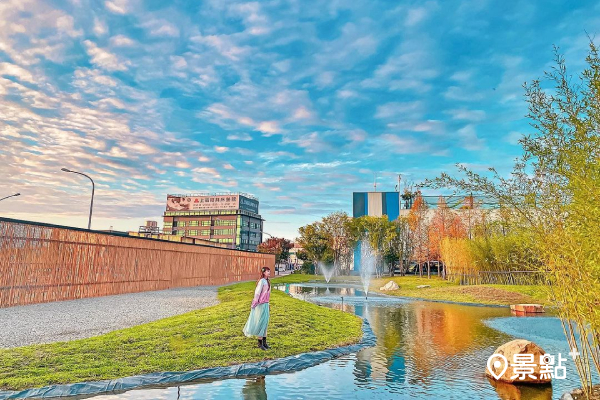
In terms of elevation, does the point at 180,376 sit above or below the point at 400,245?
below

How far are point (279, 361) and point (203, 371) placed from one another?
A: 1.34m

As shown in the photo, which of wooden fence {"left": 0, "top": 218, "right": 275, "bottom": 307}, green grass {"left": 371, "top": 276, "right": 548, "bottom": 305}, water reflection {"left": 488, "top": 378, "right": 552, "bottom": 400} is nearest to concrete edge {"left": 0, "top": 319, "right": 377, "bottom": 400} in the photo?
water reflection {"left": 488, "top": 378, "right": 552, "bottom": 400}

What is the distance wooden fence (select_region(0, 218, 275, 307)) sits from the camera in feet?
38.2

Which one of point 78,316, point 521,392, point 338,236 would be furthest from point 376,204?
point 521,392

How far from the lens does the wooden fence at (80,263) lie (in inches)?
459

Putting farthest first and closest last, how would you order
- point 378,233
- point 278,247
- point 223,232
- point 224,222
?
point 224,222 < point 223,232 < point 278,247 < point 378,233

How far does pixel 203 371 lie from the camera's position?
19.7ft

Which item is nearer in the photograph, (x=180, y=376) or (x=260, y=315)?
(x=180, y=376)

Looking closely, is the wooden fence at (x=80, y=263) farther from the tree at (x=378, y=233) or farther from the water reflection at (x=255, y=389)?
the tree at (x=378, y=233)

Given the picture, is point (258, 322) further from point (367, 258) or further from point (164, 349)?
point (367, 258)

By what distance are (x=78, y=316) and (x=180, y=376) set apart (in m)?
6.29

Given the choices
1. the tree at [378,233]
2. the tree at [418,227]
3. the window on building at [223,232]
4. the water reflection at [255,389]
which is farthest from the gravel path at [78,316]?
the window on building at [223,232]

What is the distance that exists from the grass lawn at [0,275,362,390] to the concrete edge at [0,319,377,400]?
0.20 metres

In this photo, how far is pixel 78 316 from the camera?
10.5m
